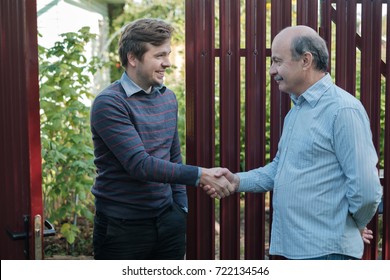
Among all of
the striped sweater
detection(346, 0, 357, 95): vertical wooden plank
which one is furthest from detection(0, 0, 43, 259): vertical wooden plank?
detection(346, 0, 357, 95): vertical wooden plank

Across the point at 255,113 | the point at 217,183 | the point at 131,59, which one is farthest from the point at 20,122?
the point at 255,113

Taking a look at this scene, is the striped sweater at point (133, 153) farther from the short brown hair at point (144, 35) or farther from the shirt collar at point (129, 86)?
the short brown hair at point (144, 35)

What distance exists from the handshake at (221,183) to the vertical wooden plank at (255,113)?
0.36 metres

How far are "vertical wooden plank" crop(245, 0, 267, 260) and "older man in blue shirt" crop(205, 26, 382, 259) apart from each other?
74cm

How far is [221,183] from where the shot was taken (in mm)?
3184

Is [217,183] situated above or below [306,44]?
below

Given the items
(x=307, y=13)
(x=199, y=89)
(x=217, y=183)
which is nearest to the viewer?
(x=217, y=183)

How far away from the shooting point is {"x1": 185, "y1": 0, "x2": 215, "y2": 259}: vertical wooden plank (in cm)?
339

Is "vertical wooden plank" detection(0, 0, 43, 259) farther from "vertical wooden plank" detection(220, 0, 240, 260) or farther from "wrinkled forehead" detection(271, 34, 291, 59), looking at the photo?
"vertical wooden plank" detection(220, 0, 240, 260)

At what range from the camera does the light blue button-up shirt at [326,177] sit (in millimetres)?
2439

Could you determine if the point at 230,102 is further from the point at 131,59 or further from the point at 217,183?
the point at 131,59

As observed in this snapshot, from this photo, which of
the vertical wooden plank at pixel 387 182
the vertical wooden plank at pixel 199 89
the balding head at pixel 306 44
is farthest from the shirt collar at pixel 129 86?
the vertical wooden plank at pixel 387 182

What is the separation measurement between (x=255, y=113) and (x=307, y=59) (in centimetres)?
92

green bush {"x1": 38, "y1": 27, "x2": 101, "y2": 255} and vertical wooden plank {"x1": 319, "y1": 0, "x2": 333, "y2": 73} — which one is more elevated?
vertical wooden plank {"x1": 319, "y1": 0, "x2": 333, "y2": 73}
